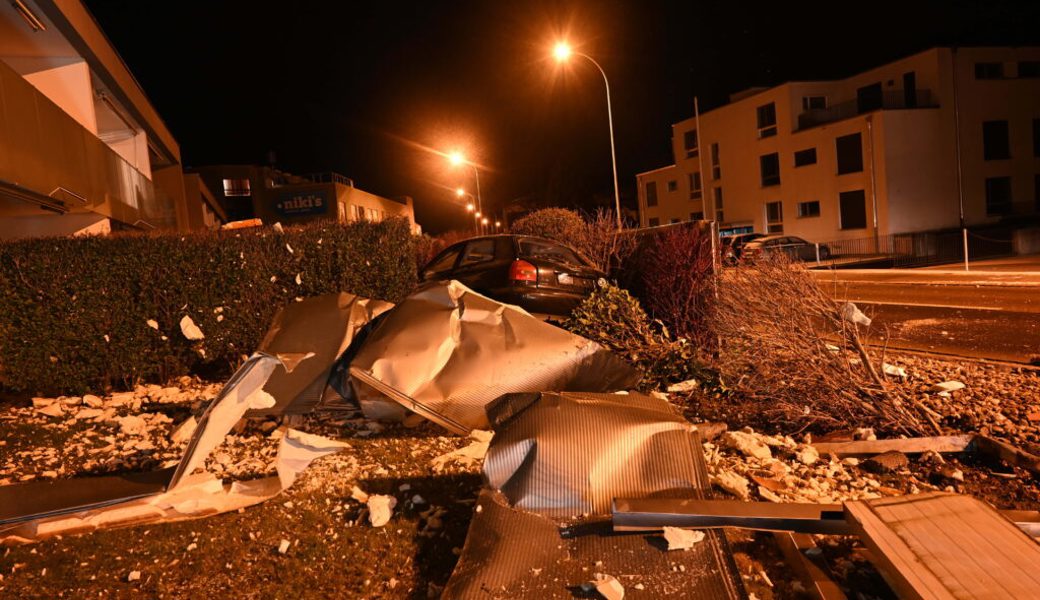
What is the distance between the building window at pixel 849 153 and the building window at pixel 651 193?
53.0 ft

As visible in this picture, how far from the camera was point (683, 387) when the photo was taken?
598 centimetres

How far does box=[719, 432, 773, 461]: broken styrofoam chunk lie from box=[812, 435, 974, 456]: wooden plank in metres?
0.43

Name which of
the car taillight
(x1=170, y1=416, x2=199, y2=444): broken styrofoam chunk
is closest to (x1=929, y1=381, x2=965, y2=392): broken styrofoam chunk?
the car taillight

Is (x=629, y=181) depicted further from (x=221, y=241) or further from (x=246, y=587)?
(x=246, y=587)

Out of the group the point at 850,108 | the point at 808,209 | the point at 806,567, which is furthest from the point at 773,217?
the point at 806,567

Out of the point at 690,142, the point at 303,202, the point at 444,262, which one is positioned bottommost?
the point at 444,262

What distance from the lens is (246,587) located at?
3.33 metres

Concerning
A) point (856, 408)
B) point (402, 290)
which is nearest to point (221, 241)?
point (402, 290)

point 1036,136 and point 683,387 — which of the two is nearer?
point 683,387

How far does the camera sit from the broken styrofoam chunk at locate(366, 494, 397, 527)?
3883mm

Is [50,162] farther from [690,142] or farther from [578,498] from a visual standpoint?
[690,142]

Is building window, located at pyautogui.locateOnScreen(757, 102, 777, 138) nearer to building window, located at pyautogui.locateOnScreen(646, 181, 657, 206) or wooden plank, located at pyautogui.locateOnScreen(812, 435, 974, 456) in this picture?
building window, located at pyautogui.locateOnScreen(646, 181, 657, 206)

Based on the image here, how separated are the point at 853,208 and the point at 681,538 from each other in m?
33.5

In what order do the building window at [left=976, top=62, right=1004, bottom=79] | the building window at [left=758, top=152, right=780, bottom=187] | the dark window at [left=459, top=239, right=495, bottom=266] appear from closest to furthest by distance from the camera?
the dark window at [left=459, top=239, right=495, bottom=266] → the building window at [left=976, top=62, right=1004, bottom=79] → the building window at [left=758, top=152, right=780, bottom=187]
